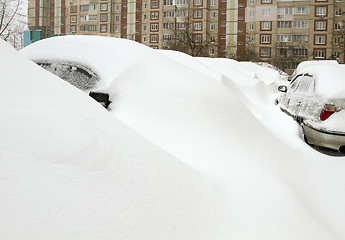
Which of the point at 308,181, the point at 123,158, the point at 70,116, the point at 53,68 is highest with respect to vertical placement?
the point at 53,68

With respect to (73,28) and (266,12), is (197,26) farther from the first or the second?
(73,28)

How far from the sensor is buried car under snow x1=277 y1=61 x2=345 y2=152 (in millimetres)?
4668

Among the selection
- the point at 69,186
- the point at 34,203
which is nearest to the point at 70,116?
the point at 69,186

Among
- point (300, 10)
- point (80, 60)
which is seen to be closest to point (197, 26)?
point (300, 10)

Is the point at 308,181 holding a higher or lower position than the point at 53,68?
lower

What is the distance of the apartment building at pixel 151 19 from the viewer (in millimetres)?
53531

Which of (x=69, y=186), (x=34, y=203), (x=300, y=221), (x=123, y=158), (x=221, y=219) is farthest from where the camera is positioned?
(x=300, y=221)

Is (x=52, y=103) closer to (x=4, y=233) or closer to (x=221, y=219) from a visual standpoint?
(x=4, y=233)

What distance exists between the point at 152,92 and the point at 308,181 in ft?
6.08

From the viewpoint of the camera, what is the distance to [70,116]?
1925 mm

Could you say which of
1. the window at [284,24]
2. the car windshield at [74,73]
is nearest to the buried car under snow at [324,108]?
the car windshield at [74,73]

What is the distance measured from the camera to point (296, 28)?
1975 inches

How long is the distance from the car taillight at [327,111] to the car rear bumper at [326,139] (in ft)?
0.67

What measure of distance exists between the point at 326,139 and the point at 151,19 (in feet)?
187
